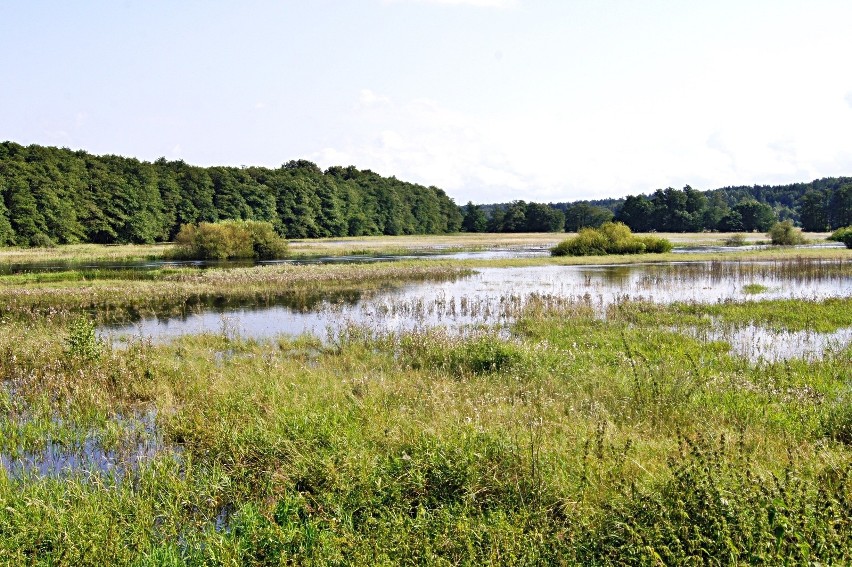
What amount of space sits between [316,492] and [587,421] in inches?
162

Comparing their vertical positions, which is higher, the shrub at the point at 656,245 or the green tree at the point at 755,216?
the green tree at the point at 755,216

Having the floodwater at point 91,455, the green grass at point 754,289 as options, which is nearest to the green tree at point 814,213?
the green grass at point 754,289

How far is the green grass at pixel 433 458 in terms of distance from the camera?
16.8 feet

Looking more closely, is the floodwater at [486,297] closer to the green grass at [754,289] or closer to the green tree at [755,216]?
the green grass at [754,289]

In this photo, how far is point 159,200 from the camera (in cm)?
9419

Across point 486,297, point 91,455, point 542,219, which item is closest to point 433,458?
point 91,455

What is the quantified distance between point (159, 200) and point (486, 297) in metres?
81.4

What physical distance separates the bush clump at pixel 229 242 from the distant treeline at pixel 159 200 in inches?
938

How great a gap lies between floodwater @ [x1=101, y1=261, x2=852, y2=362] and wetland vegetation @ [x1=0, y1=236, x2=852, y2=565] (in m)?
1.97

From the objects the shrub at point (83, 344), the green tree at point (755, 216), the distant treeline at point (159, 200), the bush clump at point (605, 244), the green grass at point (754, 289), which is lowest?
the green grass at point (754, 289)

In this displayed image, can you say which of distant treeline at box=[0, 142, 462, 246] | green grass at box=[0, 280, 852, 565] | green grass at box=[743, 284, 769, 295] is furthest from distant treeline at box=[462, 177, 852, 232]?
green grass at box=[0, 280, 852, 565]

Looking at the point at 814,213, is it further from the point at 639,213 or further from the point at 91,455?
the point at 91,455

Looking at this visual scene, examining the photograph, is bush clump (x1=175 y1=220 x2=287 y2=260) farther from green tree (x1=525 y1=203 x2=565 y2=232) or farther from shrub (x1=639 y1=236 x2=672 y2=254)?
green tree (x1=525 y1=203 x2=565 y2=232)

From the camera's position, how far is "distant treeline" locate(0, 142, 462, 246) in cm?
7788
